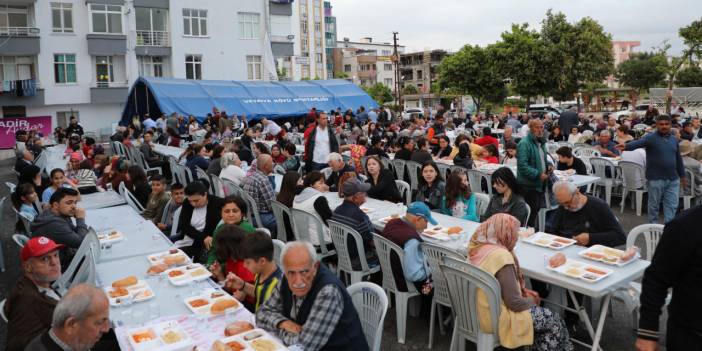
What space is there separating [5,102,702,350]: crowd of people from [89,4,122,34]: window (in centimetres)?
2205

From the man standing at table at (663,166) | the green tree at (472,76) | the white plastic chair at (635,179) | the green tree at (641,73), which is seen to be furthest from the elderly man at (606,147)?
the green tree at (641,73)

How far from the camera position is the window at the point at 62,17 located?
30.0 meters

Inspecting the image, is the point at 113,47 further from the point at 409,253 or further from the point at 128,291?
the point at 409,253

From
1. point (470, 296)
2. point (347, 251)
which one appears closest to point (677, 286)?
point (470, 296)

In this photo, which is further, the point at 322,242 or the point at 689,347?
the point at 322,242

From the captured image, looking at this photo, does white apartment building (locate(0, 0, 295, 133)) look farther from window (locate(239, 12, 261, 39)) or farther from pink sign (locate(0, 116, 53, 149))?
pink sign (locate(0, 116, 53, 149))

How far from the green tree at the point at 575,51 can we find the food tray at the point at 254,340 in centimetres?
2996

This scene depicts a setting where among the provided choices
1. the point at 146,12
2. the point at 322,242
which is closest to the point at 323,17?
the point at 146,12

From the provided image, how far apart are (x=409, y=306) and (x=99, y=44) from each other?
30.3 m

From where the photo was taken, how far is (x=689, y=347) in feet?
8.56

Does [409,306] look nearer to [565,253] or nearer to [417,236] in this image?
[417,236]

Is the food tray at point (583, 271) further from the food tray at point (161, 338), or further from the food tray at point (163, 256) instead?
the food tray at point (163, 256)

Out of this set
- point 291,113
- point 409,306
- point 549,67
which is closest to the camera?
point 409,306

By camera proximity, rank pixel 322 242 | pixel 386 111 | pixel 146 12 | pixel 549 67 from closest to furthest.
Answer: pixel 322 242
pixel 386 111
pixel 549 67
pixel 146 12
